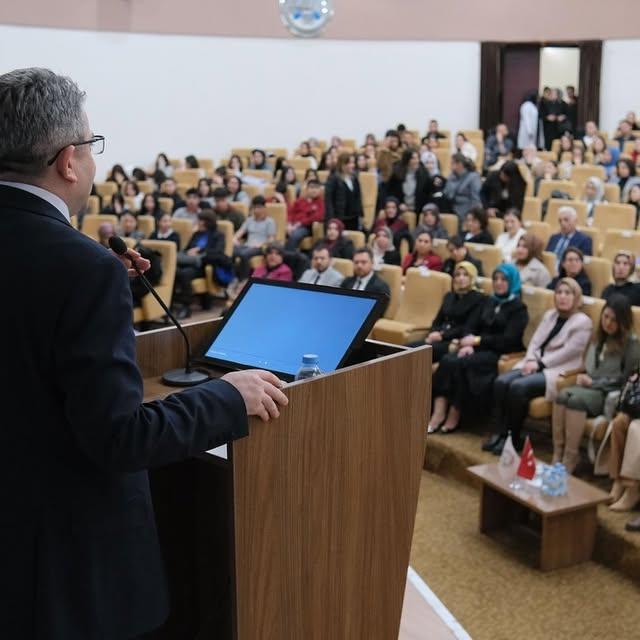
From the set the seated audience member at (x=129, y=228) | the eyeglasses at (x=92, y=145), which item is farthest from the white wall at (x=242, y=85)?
the eyeglasses at (x=92, y=145)

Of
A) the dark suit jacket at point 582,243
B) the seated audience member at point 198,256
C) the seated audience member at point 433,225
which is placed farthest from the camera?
the seated audience member at point 198,256

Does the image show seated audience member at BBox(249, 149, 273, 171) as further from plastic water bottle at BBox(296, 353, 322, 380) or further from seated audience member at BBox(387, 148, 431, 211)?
plastic water bottle at BBox(296, 353, 322, 380)

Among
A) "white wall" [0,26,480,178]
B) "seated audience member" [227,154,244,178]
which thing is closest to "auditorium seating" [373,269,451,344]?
"seated audience member" [227,154,244,178]

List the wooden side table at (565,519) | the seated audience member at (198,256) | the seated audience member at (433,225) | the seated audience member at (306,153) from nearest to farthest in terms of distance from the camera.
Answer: the wooden side table at (565,519), the seated audience member at (433,225), the seated audience member at (198,256), the seated audience member at (306,153)

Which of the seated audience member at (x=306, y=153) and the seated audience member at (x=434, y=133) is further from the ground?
the seated audience member at (x=434, y=133)

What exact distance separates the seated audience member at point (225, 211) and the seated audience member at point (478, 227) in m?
2.32

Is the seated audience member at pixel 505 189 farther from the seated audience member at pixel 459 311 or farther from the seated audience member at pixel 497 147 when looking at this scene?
the seated audience member at pixel 497 147

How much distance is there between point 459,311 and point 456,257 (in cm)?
94

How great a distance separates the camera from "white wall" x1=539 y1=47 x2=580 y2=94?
1568 centimetres

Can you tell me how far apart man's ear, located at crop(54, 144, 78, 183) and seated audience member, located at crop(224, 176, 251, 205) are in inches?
328

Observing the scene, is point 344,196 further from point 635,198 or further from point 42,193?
point 42,193

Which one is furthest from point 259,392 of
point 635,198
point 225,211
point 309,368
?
point 225,211

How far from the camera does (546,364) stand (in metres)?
4.50

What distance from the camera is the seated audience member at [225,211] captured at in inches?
335
